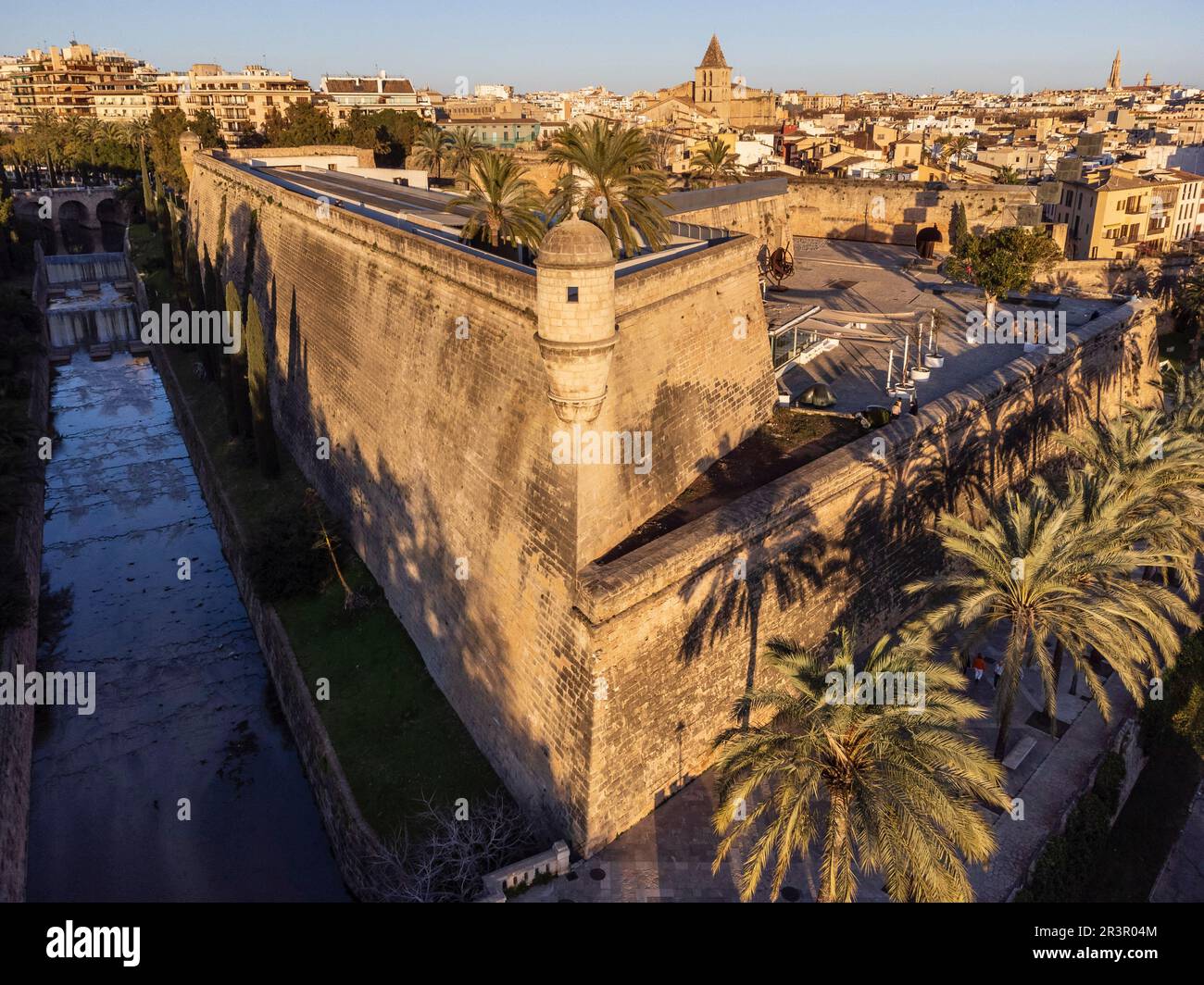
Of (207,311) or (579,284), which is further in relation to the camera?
(207,311)

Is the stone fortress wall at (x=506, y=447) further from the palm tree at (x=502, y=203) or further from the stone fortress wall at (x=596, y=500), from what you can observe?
the palm tree at (x=502, y=203)

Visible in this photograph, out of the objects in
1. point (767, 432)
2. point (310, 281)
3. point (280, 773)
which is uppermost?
point (310, 281)

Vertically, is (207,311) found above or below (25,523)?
above

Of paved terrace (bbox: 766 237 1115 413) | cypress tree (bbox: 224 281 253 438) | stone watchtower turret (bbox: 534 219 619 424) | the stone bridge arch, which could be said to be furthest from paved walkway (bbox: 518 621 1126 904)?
the stone bridge arch

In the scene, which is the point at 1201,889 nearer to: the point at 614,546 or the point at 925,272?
the point at 614,546

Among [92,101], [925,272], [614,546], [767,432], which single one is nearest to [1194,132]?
[925,272]

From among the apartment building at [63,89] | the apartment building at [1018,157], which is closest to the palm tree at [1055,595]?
the apartment building at [1018,157]
